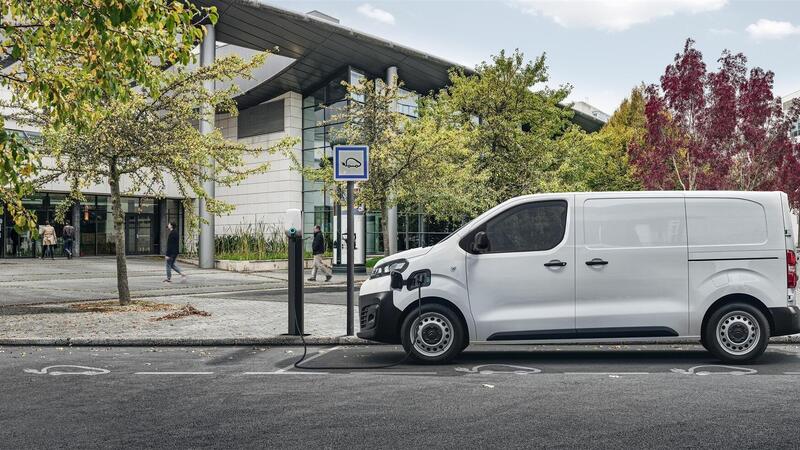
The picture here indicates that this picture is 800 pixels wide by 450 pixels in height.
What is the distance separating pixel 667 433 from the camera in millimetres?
4789

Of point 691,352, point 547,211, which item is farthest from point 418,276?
point 691,352

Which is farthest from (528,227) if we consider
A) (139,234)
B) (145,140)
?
(139,234)

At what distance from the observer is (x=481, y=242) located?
302 inches

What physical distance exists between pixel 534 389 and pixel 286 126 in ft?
112

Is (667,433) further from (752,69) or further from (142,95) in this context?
(752,69)

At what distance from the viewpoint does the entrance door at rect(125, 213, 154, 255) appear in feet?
130

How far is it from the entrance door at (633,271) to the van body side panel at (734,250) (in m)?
0.13

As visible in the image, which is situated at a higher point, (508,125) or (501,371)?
(508,125)

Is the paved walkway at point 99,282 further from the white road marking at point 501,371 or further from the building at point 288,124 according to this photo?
the white road marking at point 501,371

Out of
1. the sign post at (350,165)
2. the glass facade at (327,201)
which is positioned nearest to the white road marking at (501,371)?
the sign post at (350,165)

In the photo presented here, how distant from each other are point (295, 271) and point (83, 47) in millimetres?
3811

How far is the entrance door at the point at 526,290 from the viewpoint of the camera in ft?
25.3

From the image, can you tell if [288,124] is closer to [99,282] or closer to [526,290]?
[99,282]

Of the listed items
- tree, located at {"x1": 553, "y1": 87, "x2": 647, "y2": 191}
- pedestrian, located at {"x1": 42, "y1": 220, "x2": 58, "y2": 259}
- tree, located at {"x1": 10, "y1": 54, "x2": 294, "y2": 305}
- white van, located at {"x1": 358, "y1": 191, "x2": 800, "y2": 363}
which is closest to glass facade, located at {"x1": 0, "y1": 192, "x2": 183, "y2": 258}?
pedestrian, located at {"x1": 42, "y1": 220, "x2": 58, "y2": 259}
